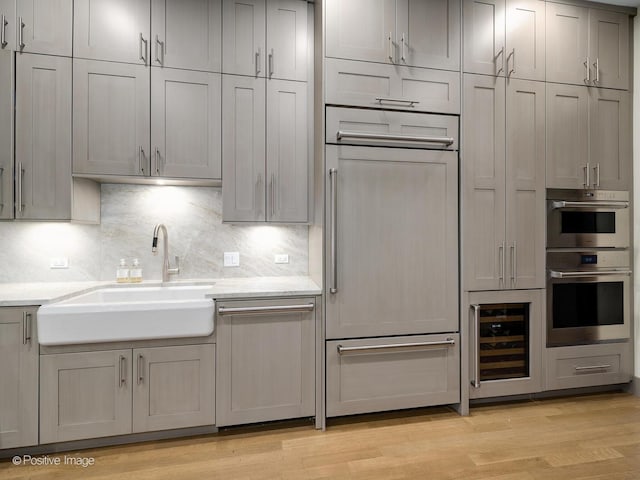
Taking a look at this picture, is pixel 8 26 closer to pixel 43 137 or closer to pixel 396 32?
pixel 43 137

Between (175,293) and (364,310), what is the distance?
1.28m

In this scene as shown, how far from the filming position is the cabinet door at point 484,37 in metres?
2.56

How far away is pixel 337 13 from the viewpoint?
93.4 inches

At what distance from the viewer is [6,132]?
7.19ft

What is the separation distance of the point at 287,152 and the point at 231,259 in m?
0.92

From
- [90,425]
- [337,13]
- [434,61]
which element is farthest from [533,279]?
[90,425]

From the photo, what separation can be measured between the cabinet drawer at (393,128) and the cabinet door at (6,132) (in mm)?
1876

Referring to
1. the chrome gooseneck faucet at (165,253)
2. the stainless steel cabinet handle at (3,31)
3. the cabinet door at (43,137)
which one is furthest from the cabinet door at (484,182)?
the stainless steel cabinet handle at (3,31)

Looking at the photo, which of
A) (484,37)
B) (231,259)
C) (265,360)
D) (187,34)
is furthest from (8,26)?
(484,37)

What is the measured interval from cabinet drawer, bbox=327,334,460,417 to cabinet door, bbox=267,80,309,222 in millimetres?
956

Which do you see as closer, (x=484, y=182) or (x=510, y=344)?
(x=484, y=182)

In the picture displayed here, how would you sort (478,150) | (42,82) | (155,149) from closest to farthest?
(42,82) → (155,149) → (478,150)

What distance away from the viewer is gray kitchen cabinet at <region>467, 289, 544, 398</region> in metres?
2.64

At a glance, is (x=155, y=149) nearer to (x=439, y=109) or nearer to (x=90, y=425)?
(x=90, y=425)
